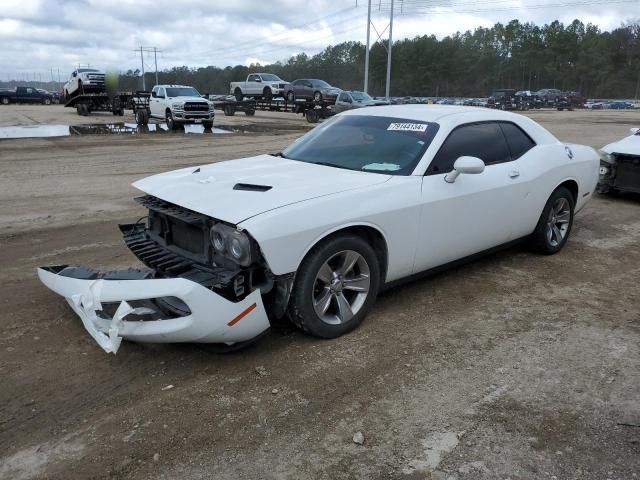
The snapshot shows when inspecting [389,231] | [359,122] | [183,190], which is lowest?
[389,231]

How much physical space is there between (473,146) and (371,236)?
1.44 meters

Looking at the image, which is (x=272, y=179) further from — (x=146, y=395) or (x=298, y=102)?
(x=298, y=102)

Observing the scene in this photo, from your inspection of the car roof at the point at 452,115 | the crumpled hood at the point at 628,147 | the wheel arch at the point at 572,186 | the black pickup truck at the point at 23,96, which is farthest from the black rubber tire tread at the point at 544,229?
the black pickup truck at the point at 23,96

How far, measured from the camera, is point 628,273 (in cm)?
547

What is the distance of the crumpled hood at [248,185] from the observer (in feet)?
11.5

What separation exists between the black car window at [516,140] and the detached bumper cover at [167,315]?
308 centimetres

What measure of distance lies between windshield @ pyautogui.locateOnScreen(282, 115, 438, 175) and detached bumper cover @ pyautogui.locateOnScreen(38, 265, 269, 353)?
5.28 feet

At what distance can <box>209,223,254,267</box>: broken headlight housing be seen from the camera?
3277 millimetres

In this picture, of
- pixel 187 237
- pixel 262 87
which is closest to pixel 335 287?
pixel 187 237

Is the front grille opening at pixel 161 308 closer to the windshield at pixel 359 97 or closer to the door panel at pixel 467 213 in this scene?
the door panel at pixel 467 213

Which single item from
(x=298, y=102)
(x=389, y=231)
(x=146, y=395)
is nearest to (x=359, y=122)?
(x=389, y=231)

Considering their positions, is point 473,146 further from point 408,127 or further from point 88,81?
point 88,81

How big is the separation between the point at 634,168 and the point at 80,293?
8357mm

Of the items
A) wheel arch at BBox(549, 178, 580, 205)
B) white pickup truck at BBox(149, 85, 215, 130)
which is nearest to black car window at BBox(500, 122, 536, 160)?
wheel arch at BBox(549, 178, 580, 205)
